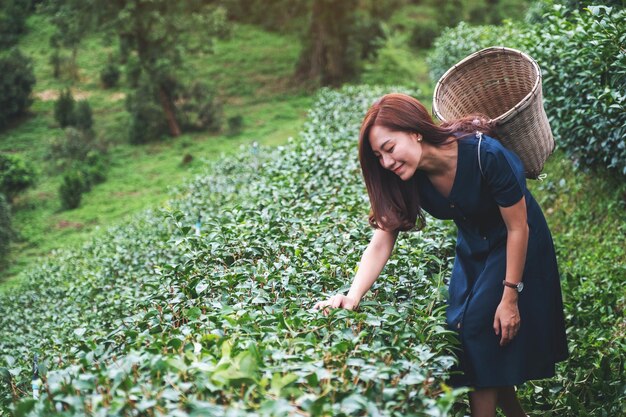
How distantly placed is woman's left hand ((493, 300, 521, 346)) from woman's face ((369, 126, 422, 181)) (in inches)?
25.2

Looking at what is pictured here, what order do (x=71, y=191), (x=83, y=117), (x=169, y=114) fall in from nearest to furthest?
(x=71, y=191) → (x=169, y=114) → (x=83, y=117)

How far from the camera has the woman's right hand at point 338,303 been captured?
256 centimetres

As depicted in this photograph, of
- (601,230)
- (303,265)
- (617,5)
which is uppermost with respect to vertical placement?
(617,5)

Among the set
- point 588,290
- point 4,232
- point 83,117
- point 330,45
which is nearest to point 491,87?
point 588,290

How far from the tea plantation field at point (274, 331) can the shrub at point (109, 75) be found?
2047 cm

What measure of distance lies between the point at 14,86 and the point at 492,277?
22351mm

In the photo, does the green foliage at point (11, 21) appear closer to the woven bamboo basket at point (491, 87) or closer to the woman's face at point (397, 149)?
the woven bamboo basket at point (491, 87)

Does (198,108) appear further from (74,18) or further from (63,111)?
(63,111)

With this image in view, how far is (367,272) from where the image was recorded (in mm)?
2701

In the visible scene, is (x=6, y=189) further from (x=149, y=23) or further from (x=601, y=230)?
(x=601, y=230)

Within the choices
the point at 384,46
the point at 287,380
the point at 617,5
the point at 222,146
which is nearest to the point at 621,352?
the point at 287,380

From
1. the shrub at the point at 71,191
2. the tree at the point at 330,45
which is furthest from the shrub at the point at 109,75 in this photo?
the shrub at the point at 71,191

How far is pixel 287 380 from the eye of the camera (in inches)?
72.3

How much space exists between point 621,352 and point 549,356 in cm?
128
